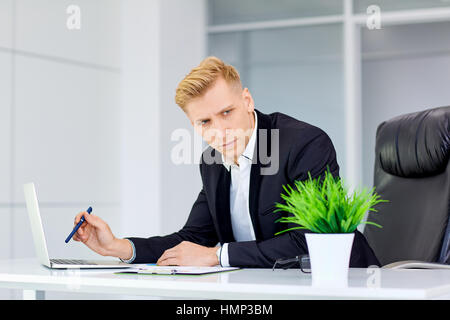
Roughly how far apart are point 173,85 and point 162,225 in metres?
0.90

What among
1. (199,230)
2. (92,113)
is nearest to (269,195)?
(199,230)

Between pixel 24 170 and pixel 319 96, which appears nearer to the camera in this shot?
pixel 24 170

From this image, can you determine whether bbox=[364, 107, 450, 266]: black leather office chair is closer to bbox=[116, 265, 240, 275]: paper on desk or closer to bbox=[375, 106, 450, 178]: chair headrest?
bbox=[375, 106, 450, 178]: chair headrest

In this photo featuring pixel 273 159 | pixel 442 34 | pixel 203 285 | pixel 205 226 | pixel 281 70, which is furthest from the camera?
pixel 281 70

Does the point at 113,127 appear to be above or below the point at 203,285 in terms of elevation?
above

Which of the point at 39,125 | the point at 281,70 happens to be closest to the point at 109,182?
the point at 39,125

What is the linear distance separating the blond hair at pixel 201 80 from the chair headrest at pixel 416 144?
0.71m

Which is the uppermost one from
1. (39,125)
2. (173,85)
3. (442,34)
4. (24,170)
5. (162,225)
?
(442,34)

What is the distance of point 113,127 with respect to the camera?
4559 millimetres

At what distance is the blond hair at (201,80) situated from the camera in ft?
6.64

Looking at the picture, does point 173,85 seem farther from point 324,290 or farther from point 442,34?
point 324,290

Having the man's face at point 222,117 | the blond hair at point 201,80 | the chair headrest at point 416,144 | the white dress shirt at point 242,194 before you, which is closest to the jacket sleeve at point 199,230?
the white dress shirt at point 242,194

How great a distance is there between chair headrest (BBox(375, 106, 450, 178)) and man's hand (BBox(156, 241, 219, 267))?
896 mm

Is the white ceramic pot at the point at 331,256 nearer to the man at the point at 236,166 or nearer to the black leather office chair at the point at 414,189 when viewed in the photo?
the man at the point at 236,166
